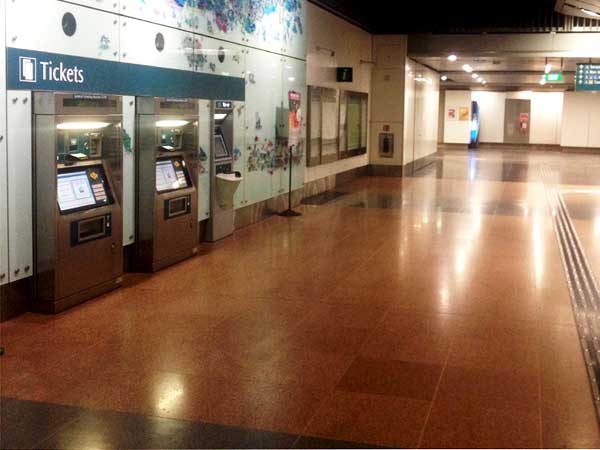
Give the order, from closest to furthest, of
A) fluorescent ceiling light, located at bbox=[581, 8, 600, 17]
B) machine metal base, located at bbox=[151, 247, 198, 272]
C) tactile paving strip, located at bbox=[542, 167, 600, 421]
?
tactile paving strip, located at bbox=[542, 167, 600, 421], machine metal base, located at bbox=[151, 247, 198, 272], fluorescent ceiling light, located at bbox=[581, 8, 600, 17]

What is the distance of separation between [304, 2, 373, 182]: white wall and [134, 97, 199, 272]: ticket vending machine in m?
5.42

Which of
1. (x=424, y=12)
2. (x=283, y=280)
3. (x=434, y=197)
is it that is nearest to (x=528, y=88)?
(x=424, y=12)

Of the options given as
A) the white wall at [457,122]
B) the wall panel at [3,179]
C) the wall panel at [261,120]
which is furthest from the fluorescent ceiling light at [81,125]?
the white wall at [457,122]

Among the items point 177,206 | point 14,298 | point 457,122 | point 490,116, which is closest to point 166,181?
point 177,206

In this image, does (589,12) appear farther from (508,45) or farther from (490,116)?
(490,116)

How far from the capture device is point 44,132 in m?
5.87

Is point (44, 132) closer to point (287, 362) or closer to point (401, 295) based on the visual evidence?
point (287, 362)

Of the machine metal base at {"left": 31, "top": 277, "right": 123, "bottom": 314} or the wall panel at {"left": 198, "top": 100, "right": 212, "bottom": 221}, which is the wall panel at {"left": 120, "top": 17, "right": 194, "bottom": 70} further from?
the machine metal base at {"left": 31, "top": 277, "right": 123, "bottom": 314}

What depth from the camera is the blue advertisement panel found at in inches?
226

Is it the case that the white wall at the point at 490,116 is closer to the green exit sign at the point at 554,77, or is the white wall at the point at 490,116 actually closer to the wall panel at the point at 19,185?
the green exit sign at the point at 554,77

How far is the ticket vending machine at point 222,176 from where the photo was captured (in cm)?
922

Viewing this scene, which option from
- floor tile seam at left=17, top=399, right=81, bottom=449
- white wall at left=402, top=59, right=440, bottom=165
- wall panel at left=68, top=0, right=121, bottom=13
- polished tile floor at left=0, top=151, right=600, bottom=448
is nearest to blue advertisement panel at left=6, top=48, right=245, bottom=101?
wall panel at left=68, top=0, right=121, bottom=13

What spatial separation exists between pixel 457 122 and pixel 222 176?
88.9 feet

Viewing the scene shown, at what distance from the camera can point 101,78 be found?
672 cm
